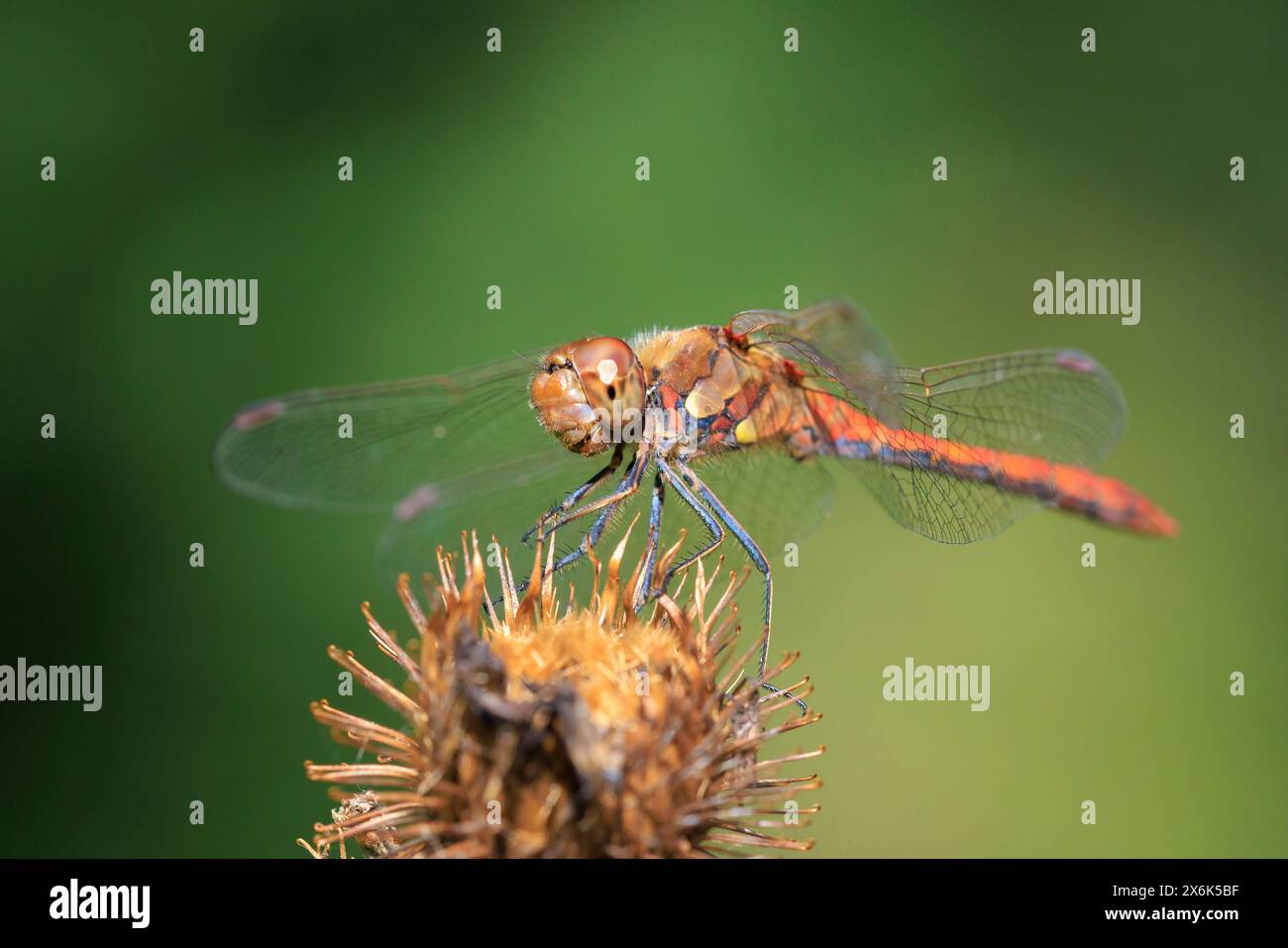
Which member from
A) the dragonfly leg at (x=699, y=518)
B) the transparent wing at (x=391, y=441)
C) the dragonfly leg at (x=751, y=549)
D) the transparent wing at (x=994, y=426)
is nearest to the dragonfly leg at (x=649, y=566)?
the dragonfly leg at (x=699, y=518)

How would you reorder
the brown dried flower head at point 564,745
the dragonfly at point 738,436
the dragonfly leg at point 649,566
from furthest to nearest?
the dragonfly at point 738,436, the dragonfly leg at point 649,566, the brown dried flower head at point 564,745

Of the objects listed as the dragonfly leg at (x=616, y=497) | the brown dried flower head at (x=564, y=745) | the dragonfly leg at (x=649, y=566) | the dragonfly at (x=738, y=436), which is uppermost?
the dragonfly at (x=738, y=436)

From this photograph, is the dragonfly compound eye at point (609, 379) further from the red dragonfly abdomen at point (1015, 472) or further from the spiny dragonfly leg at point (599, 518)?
the red dragonfly abdomen at point (1015, 472)

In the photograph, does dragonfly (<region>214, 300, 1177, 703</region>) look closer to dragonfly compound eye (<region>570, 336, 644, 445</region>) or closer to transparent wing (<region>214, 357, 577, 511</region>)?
transparent wing (<region>214, 357, 577, 511</region>)

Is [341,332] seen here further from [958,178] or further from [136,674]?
[958,178]

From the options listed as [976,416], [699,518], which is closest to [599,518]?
[699,518]

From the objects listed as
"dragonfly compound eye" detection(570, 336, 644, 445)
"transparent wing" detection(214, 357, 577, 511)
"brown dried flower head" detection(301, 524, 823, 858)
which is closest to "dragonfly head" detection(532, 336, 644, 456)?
"dragonfly compound eye" detection(570, 336, 644, 445)

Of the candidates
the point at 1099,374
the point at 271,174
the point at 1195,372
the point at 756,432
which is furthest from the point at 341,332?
the point at 1195,372
